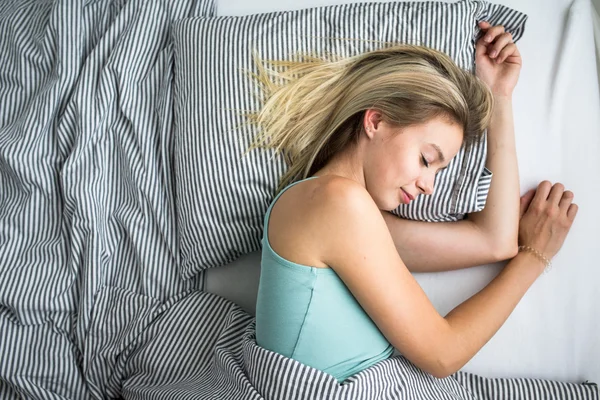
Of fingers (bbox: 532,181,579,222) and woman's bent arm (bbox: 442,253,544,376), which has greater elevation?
fingers (bbox: 532,181,579,222)

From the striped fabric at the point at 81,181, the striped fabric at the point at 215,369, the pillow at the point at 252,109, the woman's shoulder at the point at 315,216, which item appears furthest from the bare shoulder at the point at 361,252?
the striped fabric at the point at 81,181

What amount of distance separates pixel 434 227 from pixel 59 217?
2.79 ft

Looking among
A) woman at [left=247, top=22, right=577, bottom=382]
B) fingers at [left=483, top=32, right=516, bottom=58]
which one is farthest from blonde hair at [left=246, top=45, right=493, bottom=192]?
fingers at [left=483, top=32, right=516, bottom=58]

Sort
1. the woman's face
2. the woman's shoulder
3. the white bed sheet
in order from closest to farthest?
the woman's shoulder < the woman's face < the white bed sheet

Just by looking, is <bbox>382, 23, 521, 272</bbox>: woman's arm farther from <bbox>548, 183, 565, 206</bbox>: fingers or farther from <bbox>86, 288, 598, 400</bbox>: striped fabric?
<bbox>86, 288, 598, 400</bbox>: striped fabric

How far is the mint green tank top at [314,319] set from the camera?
101cm

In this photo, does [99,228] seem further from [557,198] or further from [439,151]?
[557,198]

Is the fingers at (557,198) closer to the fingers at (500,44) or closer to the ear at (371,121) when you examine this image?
the fingers at (500,44)

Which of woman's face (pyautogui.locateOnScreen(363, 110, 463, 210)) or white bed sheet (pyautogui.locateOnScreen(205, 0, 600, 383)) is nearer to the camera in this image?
woman's face (pyautogui.locateOnScreen(363, 110, 463, 210))

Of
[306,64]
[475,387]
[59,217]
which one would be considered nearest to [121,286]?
[59,217]

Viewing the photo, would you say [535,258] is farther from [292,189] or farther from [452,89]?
[292,189]

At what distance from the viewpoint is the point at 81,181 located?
4.34ft

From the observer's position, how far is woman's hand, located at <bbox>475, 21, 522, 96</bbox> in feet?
4.16

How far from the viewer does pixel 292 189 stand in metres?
1.07
